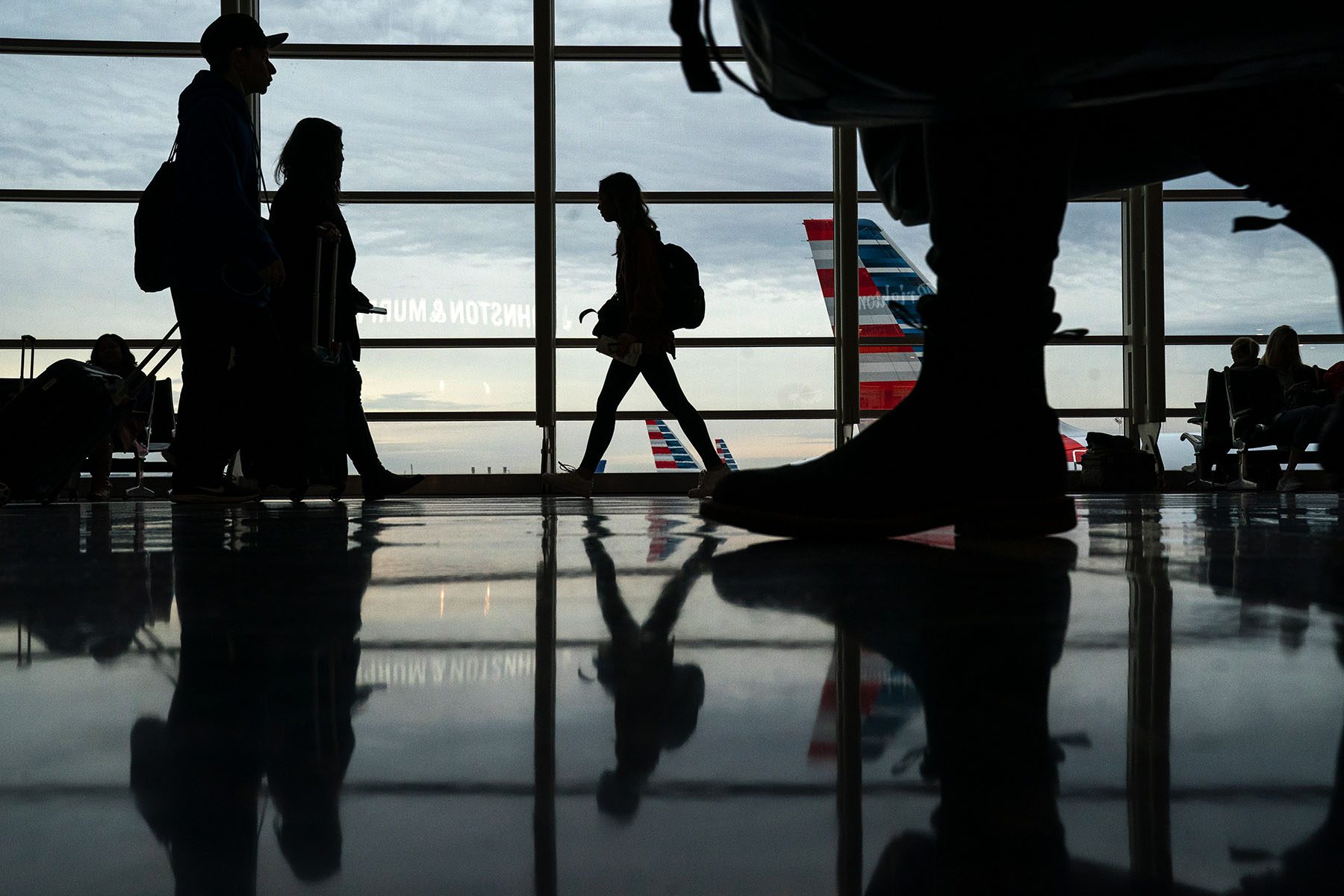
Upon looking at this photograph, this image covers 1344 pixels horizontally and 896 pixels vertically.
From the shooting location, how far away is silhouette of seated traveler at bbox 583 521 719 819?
226mm

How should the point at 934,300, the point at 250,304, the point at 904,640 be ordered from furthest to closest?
1. the point at 250,304
2. the point at 934,300
3. the point at 904,640

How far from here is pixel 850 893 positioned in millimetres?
169

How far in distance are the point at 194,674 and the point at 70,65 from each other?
857 centimetres

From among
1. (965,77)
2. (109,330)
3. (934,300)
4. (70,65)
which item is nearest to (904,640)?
(965,77)

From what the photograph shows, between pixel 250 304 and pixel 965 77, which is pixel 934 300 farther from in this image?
pixel 250 304

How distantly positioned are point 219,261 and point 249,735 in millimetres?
2666

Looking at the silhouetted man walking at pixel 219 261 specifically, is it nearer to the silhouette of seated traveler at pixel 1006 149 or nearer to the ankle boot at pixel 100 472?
the silhouette of seated traveler at pixel 1006 149

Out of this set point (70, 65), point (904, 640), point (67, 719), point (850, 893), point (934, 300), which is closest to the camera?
point (850, 893)

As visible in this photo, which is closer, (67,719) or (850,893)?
(850,893)

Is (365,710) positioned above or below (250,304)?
below

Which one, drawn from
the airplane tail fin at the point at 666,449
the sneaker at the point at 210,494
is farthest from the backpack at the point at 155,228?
the airplane tail fin at the point at 666,449

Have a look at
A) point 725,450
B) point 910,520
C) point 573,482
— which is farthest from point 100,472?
point 910,520

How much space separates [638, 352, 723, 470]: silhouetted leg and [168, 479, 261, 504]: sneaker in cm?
170

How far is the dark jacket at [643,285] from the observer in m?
4.03
